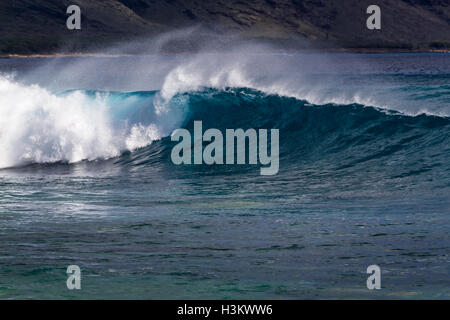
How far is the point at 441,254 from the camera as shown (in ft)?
26.2

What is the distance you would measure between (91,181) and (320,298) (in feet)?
27.8

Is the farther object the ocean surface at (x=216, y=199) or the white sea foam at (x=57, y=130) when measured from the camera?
the white sea foam at (x=57, y=130)

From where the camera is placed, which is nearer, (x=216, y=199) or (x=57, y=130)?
(x=216, y=199)

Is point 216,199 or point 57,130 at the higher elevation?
point 57,130

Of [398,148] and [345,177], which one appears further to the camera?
[398,148]

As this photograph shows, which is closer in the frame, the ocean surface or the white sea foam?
the ocean surface

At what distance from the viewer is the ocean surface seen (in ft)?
24.1

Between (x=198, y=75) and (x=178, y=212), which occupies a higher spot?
(x=198, y=75)

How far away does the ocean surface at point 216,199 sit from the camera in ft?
24.1

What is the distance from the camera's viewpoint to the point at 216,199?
1210 centimetres
